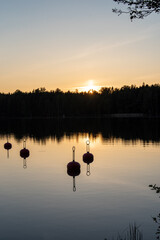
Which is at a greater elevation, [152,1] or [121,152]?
[152,1]

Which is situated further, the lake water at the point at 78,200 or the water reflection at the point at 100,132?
the water reflection at the point at 100,132

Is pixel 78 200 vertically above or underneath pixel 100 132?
above

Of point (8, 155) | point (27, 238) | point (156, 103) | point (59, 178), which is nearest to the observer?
point (27, 238)

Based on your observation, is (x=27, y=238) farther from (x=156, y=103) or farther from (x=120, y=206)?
(x=156, y=103)

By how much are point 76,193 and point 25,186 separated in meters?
4.91

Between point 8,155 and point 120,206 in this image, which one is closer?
point 120,206

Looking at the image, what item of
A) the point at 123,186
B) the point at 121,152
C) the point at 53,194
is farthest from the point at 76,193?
the point at 121,152

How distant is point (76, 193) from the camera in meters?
24.3

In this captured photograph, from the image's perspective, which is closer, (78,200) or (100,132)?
(78,200)

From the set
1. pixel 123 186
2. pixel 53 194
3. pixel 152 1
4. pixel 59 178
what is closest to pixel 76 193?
pixel 53 194

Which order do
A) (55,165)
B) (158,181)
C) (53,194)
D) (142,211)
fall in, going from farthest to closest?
(55,165) → (158,181) → (53,194) → (142,211)

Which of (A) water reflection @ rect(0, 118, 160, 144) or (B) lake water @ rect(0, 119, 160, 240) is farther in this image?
(A) water reflection @ rect(0, 118, 160, 144)

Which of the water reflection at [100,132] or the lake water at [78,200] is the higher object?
the lake water at [78,200]

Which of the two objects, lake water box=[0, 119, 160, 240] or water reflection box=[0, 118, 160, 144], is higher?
lake water box=[0, 119, 160, 240]
